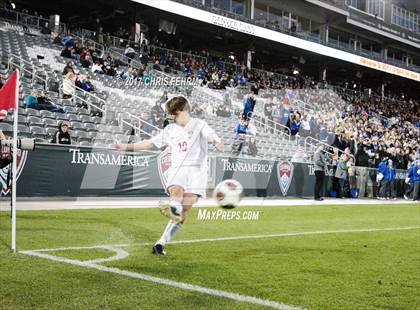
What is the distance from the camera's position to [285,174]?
64.6 feet

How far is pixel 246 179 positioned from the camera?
18.1 m

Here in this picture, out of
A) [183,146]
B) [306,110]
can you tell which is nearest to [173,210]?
[183,146]

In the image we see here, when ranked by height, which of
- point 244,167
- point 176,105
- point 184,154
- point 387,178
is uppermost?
point 176,105

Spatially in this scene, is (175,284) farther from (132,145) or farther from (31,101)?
(31,101)

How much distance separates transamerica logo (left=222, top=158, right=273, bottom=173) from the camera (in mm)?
17375

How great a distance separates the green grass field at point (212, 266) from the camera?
465 cm

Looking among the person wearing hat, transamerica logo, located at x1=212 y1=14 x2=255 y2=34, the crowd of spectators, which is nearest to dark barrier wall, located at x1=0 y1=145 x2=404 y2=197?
the person wearing hat

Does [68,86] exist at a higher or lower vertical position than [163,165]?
higher

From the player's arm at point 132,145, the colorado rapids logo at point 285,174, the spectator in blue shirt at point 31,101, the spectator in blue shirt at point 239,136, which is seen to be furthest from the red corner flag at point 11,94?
the colorado rapids logo at point 285,174

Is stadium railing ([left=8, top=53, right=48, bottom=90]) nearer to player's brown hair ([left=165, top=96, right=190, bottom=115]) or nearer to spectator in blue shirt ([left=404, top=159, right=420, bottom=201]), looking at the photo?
player's brown hair ([left=165, top=96, right=190, bottom=115])

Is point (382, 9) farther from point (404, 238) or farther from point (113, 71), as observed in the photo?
point (404, 238)

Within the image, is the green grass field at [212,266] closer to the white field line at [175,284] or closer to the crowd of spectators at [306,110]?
the white field line at [175,284]

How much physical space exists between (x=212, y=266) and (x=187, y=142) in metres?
1.49

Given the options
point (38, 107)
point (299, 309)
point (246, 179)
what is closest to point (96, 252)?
point (299, 309)
